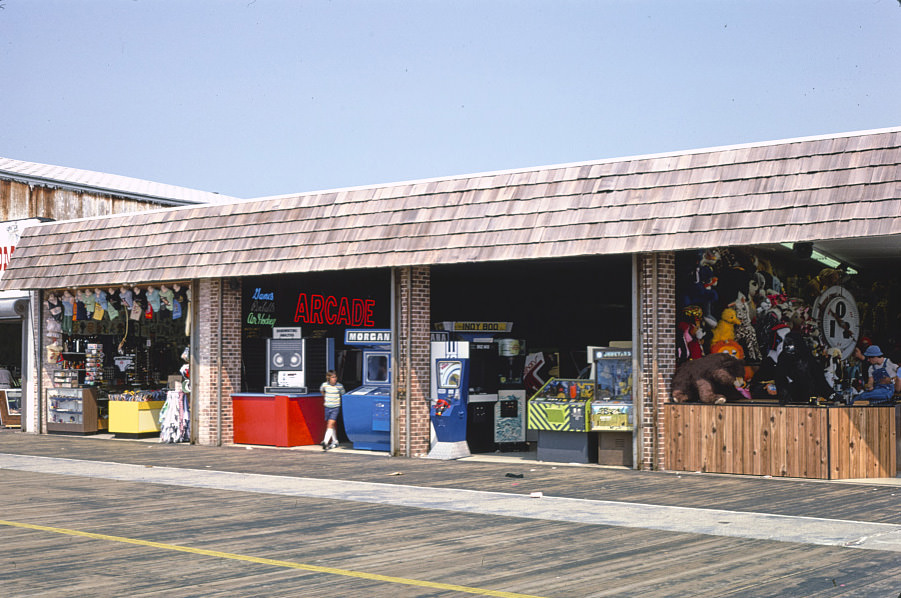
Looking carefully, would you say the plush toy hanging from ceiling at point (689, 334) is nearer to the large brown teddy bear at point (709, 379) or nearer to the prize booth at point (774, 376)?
the prize booth at point (774, 376)

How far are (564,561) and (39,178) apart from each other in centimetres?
2767

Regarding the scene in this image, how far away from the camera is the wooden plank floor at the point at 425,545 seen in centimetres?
770

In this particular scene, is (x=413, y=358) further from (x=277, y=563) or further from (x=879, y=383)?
(x=277, y=563)

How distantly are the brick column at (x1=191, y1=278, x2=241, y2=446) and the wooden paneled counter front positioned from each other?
913 centimetres

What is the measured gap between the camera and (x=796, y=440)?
14117 mm

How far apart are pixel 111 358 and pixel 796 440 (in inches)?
598

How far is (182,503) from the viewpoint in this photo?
40.3 feet

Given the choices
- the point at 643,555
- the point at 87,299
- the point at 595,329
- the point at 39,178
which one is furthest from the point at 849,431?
the point at 39,178

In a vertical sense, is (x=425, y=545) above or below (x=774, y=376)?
below

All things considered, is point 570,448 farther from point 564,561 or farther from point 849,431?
point 564,561

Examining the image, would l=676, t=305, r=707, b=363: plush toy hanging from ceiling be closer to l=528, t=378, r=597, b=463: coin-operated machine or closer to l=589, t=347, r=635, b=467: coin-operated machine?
l=589, t=347, r=635, b=467: coin-operated machine

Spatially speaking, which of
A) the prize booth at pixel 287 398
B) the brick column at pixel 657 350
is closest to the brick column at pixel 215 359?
the prize booth at pixel 287 398

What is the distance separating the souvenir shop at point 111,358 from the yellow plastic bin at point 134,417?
2cm

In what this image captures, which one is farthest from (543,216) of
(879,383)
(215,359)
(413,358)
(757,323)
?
(215,359)
